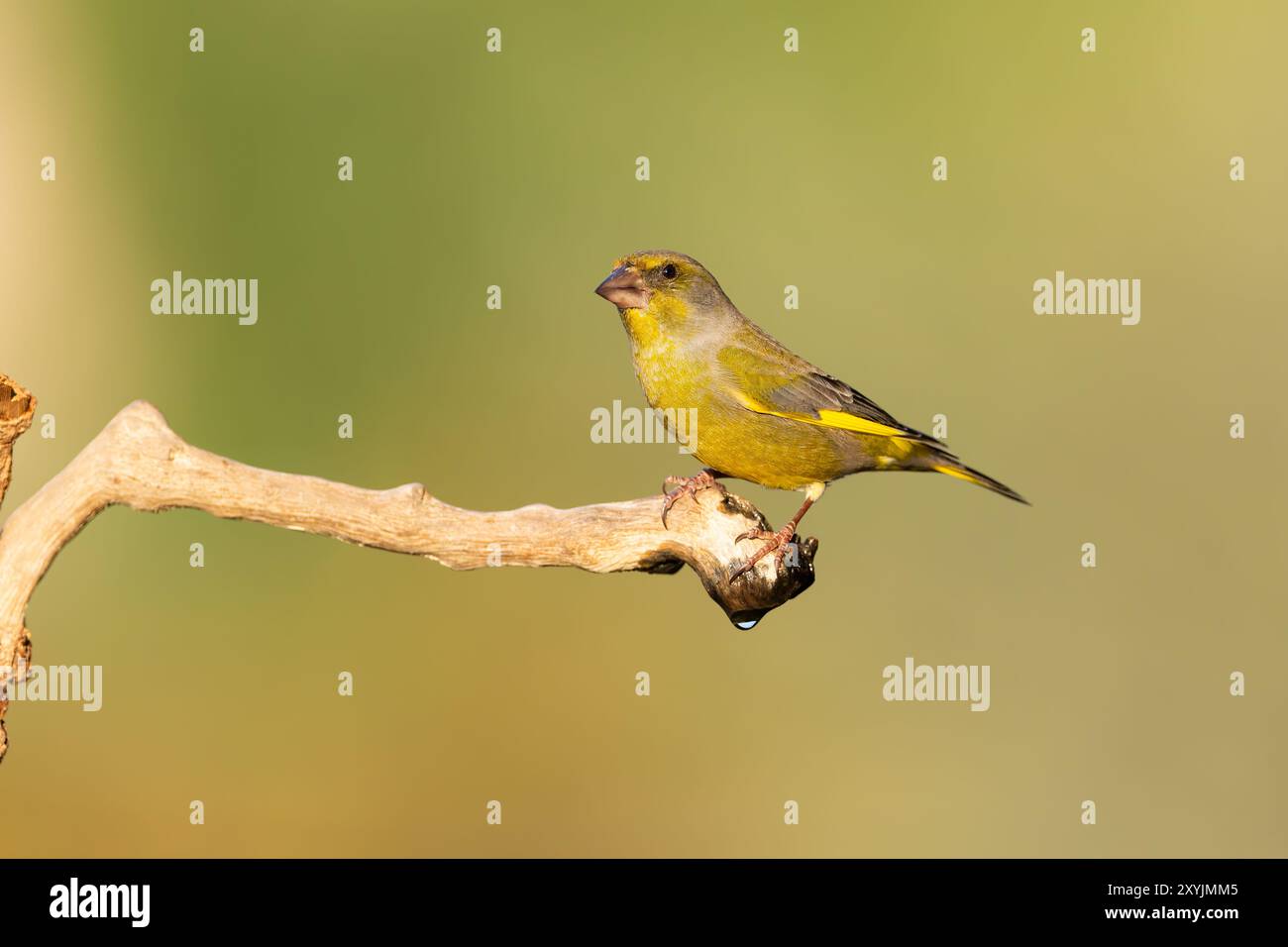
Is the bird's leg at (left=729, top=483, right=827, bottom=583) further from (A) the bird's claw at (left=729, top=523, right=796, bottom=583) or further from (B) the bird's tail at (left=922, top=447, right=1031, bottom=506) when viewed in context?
(B) the bird's tail at (left=922, top=447, right=1031, bottom=506)

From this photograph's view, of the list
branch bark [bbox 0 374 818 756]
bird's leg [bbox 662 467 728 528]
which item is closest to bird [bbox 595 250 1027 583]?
bird's leg [bbox 662 467 728 528]

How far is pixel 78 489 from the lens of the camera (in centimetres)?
441

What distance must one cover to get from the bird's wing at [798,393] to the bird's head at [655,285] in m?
0.26

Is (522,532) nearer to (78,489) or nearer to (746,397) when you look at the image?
(746,397)

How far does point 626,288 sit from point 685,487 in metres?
0.86

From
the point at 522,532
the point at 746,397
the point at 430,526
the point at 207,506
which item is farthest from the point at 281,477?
the point at 746,397

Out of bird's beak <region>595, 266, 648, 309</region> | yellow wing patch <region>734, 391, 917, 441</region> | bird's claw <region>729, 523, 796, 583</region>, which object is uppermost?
bird's beak <region>595, 266, 648, 309</region>

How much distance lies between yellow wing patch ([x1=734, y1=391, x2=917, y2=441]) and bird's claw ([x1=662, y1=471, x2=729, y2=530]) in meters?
0.34

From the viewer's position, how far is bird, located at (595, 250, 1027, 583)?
4.88 metres

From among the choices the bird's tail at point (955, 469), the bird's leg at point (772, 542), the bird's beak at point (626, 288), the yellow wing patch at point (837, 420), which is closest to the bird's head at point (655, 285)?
the bird's beak at point (626, 288)

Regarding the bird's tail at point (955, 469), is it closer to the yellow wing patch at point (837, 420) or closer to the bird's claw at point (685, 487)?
the yellow wing patch at point (837, 420)

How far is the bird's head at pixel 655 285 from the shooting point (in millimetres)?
5004

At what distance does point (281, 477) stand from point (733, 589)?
5.60 feet

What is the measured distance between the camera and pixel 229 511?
445 cm
